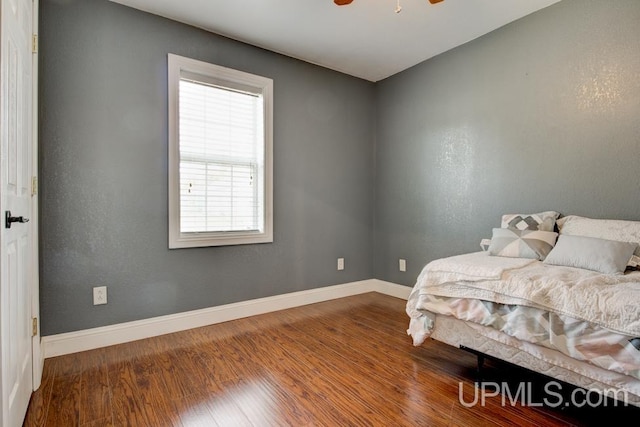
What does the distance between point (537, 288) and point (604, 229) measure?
83 centimetres

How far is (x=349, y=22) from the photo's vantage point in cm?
274

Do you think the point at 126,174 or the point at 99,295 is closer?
the point at 99,295

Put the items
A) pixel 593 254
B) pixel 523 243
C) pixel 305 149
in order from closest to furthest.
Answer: pixel 593 254, pixel 523 243, pixel 305 149

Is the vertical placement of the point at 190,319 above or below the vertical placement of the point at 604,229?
below

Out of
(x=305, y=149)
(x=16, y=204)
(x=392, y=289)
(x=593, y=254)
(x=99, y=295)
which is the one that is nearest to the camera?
(x=16, y=204)

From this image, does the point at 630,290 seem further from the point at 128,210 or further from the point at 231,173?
the point at 128,210

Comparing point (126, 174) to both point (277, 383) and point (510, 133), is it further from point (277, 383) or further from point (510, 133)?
point (510, 133)

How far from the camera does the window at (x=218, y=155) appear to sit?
2.71 metres

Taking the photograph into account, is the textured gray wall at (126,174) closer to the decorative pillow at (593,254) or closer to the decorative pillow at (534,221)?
the decorative pillow at (534,221)

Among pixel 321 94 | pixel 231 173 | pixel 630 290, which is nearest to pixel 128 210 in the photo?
pixel 231 173

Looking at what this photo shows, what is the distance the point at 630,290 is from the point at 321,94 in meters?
3.01

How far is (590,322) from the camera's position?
4.87 feet

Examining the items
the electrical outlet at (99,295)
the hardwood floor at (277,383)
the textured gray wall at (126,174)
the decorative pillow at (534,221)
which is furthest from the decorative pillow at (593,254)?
the electrical outlet at (99,295)

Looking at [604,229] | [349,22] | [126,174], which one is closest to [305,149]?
[349,22]
